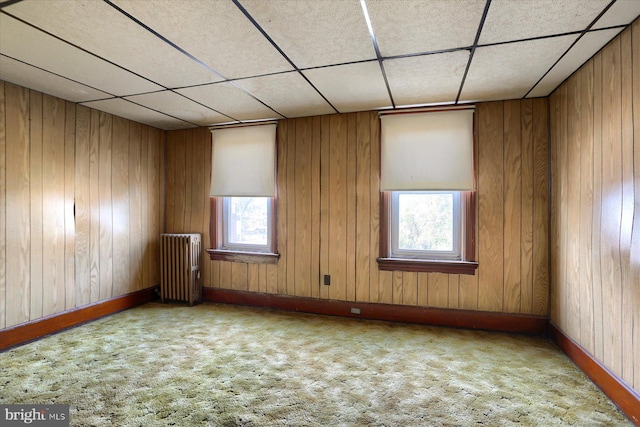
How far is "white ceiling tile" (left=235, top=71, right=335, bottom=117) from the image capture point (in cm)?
266

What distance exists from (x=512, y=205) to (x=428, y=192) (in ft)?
2.70

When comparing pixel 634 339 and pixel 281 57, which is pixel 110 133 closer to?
pixel 281 57

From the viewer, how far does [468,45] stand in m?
2.07

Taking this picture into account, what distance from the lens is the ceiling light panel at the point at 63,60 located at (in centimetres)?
194

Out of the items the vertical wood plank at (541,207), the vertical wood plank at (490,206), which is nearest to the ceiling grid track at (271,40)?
the vertical wood plank at (490,206)

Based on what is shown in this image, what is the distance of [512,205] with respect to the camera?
123 inches

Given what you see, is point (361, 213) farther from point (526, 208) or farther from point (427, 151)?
point (526, 208)

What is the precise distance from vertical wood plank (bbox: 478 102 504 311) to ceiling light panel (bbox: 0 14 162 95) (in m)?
3.25

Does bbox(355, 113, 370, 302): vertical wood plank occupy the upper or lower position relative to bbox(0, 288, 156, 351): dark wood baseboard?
upper

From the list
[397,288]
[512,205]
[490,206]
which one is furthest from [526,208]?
[397,288]

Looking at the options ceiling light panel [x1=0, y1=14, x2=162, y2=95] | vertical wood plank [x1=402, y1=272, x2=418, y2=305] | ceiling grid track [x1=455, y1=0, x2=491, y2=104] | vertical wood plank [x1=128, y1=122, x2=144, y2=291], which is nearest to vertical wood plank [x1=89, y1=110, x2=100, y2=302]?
vertical wood plank [x1=128, y1=122, x2=144, y2=291]

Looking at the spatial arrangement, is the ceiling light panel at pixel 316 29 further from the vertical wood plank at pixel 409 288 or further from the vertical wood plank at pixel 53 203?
the vertical wood plank at pixel 53 203

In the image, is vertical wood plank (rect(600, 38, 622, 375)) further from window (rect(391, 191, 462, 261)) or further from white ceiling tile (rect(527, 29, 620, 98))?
window (rect(391, 191, 462, 261))

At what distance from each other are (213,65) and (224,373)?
234 centimetres
